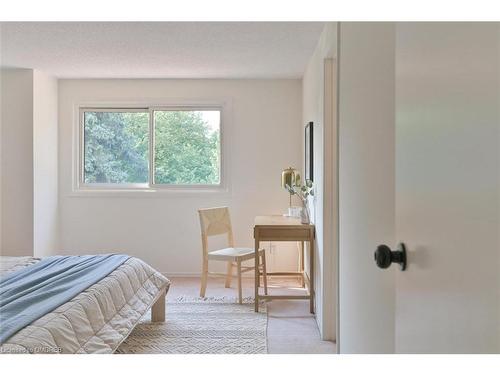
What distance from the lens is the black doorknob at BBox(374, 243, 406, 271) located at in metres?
1.27

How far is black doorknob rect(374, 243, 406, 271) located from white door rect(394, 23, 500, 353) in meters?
0.03

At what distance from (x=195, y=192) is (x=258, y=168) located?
0.72 metres

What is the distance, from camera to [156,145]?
5672mm

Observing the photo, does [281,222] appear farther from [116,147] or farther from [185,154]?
[116,147]

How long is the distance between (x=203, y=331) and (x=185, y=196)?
220 centimetres

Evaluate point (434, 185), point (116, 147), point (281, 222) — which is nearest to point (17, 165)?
point (116, 147)

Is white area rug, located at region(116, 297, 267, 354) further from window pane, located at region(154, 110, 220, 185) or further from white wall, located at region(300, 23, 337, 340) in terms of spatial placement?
window pane, located at region(154, 110, 220, 185)

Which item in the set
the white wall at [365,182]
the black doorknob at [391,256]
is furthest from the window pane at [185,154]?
the black doorknob at [391,256]

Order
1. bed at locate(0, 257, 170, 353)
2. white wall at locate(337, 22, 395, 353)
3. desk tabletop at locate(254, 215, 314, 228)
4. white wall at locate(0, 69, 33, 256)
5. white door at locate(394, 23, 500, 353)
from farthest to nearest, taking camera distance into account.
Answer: white wall at locate(0, 69, 33, 256) → desk tabletop at locate(254, 215, 314, 228) → bed at locate(0, 257, 170, 353) → white wall at locate(337, 22, 395, 353) → white door at locate(394, 23, 500, 353)

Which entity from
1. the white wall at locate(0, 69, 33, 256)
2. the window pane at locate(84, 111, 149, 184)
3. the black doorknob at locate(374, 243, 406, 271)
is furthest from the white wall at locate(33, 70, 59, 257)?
the black doorknob at locate(374, 243, 406, 271)

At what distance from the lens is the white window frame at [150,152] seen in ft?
18.3

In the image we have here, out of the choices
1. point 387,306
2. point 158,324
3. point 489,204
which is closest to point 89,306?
point 158,324

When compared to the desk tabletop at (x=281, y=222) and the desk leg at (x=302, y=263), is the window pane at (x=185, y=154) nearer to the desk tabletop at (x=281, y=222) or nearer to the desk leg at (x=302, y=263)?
the desk leg at (x=302, y=263)

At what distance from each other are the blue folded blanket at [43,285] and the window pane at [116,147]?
229 centimetres
